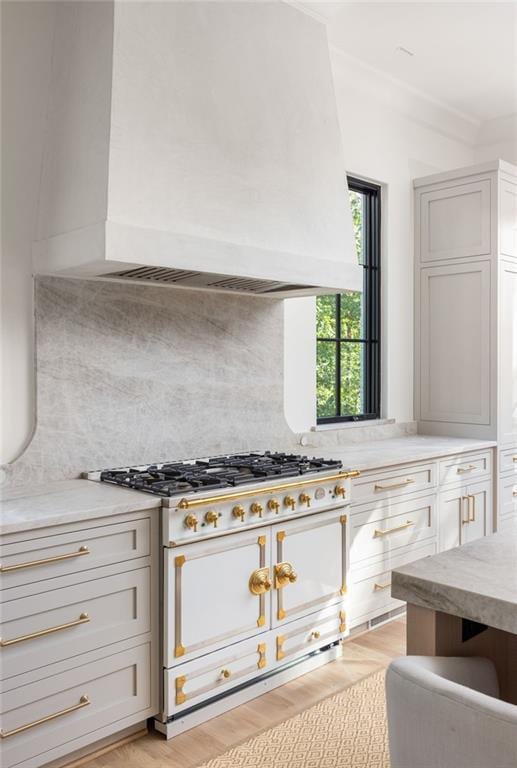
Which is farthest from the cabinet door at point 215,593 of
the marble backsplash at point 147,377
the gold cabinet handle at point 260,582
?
the marble backsplash at point 147,377

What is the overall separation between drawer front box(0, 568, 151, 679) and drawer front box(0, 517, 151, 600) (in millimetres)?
57

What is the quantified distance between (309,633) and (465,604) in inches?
65.3

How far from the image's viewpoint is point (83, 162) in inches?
93.5

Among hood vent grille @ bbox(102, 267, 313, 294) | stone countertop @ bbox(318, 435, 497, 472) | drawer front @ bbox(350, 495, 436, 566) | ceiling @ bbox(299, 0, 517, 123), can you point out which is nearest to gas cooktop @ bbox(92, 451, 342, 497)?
stone countertop @ bbox(318, 435, 497, 472)

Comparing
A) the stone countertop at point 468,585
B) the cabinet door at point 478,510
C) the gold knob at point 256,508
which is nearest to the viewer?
the stone countertop at point 468,585

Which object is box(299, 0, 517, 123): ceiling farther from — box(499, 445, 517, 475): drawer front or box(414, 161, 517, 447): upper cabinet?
box(499, 445, 517, 475): drawer front

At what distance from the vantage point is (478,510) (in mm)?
4023

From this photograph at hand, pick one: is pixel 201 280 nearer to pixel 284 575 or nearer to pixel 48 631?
pixel 284 575

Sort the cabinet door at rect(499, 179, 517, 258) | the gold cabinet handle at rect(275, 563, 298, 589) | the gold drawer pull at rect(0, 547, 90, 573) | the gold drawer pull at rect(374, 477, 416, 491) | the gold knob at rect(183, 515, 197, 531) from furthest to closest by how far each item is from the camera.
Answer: the cabinet door at rect(499, 179, 517, 258), the gold drawer pull at rect(374, 477, 416, 491), the gold cabinet handle at rect(275, 563, 298, 589), the gold knob at rect(183, 515, 197, 531), the gold drawer pull at rect(0, 547, 90, 573)

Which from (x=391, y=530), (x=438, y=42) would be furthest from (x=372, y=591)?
(x=438, y=42)

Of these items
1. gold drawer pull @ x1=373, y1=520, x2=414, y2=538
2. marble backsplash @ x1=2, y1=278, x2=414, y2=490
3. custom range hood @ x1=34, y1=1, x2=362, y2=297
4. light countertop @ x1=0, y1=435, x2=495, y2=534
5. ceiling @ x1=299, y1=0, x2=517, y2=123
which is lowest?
gold drawer pull @ x1=373, y1=520, x2=414, y2=538

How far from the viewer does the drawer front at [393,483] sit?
124 inches

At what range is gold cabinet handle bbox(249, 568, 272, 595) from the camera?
2.53 m

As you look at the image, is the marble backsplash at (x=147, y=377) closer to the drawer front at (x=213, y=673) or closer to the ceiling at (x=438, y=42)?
the drawer front at (x=213, y=673)
